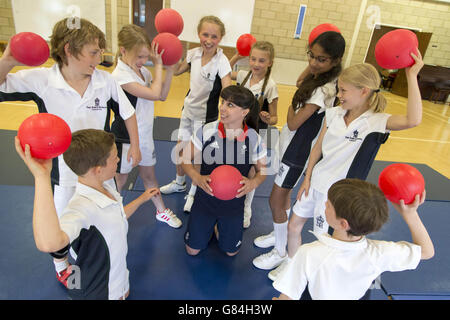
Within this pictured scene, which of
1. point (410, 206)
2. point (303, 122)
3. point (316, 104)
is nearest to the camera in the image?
point (410, 206)

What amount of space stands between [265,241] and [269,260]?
257 mm

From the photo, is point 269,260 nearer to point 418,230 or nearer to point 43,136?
point 418,230

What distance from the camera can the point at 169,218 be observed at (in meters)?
2.60

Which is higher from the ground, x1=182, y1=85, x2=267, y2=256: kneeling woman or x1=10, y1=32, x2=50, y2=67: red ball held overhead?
x1=10, y1=32, x2=50, y2=67: red ball held overhead

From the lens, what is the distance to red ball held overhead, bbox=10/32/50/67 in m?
1.56

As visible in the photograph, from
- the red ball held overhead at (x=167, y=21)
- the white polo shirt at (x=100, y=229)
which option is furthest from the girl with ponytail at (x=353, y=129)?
the red ball held overhead at (x=167, y=21)

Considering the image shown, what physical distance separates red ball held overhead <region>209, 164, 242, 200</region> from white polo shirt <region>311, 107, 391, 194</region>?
0.51 metres

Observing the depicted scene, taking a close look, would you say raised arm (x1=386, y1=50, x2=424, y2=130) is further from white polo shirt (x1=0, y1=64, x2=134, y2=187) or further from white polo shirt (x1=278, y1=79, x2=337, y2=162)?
white polo shirt (x1=0, y1=64, x2=134, y2=187)

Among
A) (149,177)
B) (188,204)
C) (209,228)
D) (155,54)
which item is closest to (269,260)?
(209,228)

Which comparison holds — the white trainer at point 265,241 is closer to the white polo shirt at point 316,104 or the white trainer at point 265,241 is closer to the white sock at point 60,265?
the white polo shirt at point 316,104

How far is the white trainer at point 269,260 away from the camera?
2.26 meters

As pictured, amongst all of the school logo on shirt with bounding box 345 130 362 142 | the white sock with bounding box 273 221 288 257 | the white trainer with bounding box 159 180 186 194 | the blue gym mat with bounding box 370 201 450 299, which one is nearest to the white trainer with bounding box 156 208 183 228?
the white trainer with bounding box 159 180 186 194

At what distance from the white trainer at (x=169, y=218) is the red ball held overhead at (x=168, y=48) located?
50.9 inches

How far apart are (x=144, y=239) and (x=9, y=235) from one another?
1.02 metres
